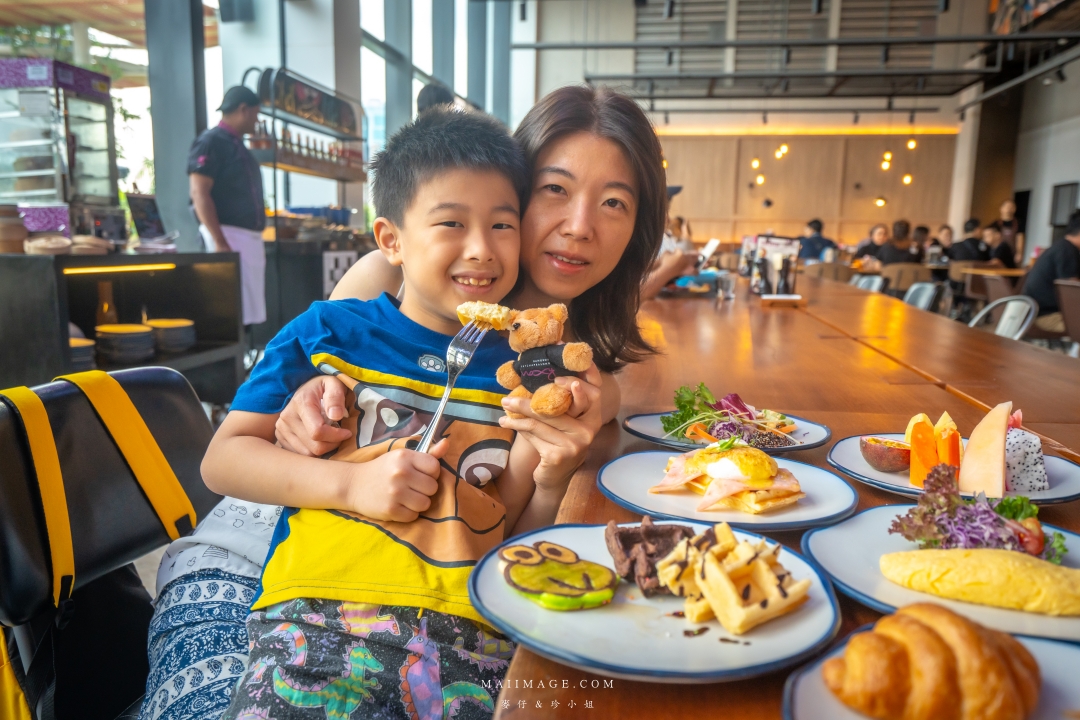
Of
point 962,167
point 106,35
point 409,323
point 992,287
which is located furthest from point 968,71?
point 409,323

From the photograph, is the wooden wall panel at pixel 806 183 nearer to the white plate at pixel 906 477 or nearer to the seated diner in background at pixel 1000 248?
the seated diner in background at pixel 1000 248

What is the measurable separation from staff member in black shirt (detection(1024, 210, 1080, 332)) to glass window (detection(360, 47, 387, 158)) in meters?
6.91

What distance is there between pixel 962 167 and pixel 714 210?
5064mm

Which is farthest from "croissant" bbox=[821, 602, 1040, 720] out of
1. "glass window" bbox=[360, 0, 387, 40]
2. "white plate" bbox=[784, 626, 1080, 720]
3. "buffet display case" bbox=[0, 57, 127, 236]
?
"glass window" bbox=[360, 0, 387, 40]

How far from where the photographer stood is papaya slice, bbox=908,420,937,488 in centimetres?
100

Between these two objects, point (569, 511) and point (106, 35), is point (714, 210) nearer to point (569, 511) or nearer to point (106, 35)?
point (106, 35)

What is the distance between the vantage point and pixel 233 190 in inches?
197

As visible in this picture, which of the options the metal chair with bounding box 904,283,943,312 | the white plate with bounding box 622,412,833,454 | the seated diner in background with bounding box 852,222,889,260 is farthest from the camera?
the seated diner in background with bounding box 852,222,889,260

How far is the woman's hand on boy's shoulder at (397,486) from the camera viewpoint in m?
0.91

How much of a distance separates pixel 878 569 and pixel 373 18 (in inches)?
366

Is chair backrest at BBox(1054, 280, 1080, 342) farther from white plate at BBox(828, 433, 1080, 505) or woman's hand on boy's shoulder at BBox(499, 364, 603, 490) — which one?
woman's hand on boy's shoulder at BBox(499, 364, 603, 490)

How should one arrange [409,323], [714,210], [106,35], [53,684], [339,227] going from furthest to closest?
1. [714,210]
2. [339,227]
3. [106,35]
4. [409,323]
5. [53,684]

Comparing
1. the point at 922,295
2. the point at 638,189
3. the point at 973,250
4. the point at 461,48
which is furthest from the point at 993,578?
the point at 461,48

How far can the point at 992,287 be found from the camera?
24.6ft
